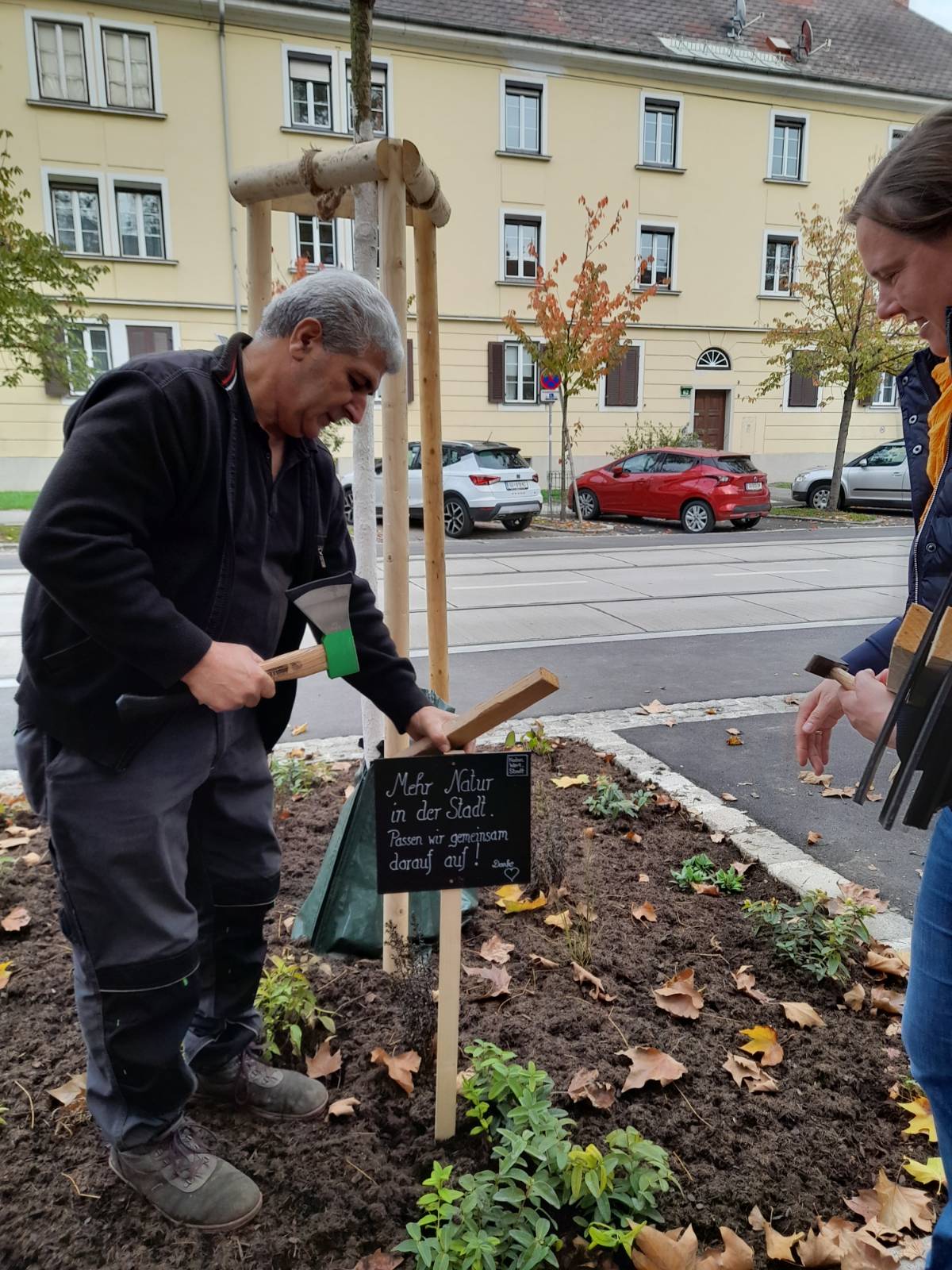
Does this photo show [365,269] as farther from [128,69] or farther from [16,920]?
[128,69]

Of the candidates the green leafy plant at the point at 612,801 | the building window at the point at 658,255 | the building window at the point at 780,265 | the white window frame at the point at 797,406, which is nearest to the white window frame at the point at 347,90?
the building window at the point at 658,255

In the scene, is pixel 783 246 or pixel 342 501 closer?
pixel 342 501

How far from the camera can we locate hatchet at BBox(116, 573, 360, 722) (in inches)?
66.6

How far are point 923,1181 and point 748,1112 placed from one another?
0.39 m

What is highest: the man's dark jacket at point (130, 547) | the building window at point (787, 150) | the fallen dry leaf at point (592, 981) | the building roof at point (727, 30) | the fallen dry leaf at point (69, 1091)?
the building roof at point (727, 30)

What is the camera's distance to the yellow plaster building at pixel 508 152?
2011 centimetres

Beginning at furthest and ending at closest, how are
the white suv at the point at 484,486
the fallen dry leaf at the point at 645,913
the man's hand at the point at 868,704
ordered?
1. the white suv at the point at 484,486
2. the fallen dry leaf at the point at 645,913
3. the man's hand at the point at 868,704

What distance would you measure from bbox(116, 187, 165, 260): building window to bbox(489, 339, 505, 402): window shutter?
27.0 ft

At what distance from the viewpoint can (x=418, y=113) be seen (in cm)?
2173

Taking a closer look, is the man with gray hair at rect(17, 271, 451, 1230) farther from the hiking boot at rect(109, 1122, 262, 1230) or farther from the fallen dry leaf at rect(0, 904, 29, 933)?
the fallen dry leaf at rect(0, 904, 29, 933)

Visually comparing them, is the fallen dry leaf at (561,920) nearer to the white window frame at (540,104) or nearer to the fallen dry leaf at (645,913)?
the fallen dry leaf at (645,913)

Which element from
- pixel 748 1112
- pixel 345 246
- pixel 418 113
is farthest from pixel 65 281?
pixel 748 1112

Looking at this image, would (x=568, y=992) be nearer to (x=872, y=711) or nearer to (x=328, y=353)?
(x=872, y=711)

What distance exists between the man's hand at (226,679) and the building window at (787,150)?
27.7 meters
